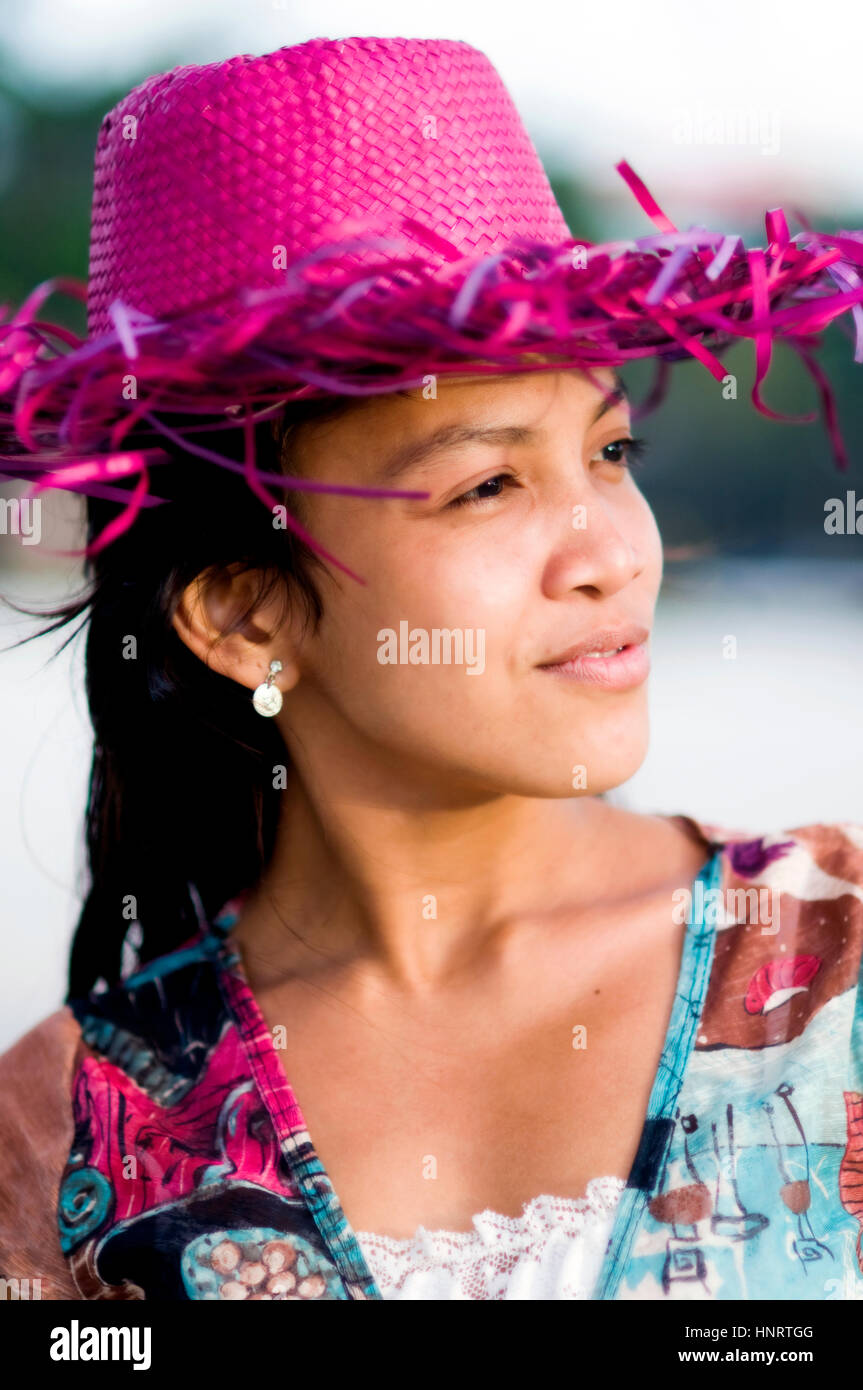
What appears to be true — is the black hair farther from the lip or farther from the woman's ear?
the lip

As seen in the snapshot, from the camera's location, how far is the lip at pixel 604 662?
1522mm

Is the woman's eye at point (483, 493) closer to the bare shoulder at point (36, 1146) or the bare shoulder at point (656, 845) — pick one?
the bare shoulder at point (656, 845)

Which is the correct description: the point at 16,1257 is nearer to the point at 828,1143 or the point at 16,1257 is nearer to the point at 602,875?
the point at 602,875

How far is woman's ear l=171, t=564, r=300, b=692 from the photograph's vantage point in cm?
171

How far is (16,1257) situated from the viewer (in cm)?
174

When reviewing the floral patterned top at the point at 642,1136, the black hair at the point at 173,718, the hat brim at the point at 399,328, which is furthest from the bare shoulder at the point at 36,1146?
the hat brim at the point at 399,328

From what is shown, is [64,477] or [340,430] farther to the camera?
[340,430]

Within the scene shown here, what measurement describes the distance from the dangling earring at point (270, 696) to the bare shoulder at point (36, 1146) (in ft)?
1.89

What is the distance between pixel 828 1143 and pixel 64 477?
1066mm

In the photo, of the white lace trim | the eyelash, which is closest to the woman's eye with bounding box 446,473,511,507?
the eyelash

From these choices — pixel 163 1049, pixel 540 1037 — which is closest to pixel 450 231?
pixel 540 1037

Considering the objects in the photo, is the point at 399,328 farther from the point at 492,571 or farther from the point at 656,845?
the point at 656,845

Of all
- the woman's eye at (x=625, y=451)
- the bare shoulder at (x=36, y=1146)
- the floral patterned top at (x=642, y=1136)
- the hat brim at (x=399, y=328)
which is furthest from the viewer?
the bare shoulder at (x=36, y=1146)

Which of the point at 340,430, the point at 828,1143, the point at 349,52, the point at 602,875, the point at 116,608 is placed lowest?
the point at 828,1143
